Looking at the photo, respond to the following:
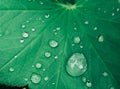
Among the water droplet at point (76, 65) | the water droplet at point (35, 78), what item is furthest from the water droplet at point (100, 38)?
the water droplet at point (35, 78)

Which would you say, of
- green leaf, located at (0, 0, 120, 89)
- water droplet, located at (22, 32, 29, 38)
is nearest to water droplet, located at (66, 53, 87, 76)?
green leaf, located at (0, 0, 120, 89)

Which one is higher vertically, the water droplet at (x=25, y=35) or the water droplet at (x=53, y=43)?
the water droplet at (x=25, y=35)

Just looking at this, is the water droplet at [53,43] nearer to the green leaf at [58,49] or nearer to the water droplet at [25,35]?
the green leaf at [58,49]

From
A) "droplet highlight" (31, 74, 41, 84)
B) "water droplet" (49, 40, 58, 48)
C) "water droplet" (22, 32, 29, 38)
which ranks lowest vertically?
"droplet highlight" (31, 74, 41, 84)

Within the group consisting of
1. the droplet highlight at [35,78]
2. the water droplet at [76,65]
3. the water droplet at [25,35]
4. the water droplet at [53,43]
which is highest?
the water droplet at [25,35]

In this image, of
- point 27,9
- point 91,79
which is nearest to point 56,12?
point 27,9

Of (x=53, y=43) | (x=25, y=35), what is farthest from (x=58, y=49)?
(x=25, y=35)

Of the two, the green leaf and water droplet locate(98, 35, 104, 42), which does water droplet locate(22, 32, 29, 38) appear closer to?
the green leaf

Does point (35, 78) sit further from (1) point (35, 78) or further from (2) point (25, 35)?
(2) point (25, 35)
